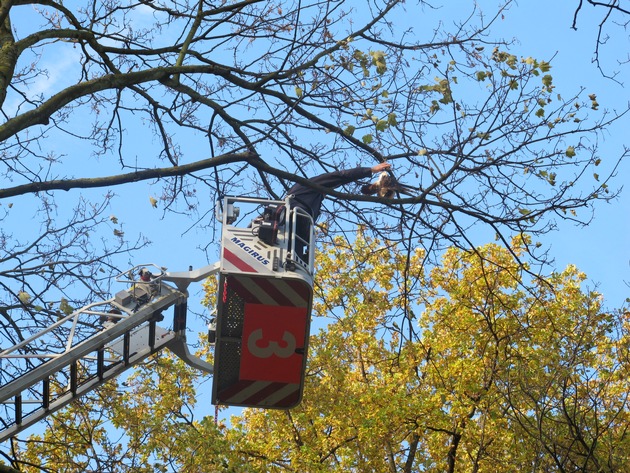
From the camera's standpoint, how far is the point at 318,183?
1112 centimetres

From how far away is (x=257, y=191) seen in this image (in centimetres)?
1234

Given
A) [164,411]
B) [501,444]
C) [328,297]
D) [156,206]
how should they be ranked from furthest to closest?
[328,297] < [501,444] < [164,411] < [156,206]

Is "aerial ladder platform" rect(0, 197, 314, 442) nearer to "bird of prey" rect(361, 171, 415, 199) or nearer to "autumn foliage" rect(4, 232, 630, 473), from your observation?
"bird of prey" rect(361, 171, 415, 199)

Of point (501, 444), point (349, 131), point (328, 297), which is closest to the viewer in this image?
point (349, 131)

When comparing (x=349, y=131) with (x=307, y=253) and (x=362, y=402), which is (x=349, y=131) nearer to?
(x=307, y=253)

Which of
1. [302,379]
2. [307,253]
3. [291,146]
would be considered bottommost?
[302,379]

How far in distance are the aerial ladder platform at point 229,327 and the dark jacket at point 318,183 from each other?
0.34m

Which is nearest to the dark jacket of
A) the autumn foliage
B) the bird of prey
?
the bird of prey

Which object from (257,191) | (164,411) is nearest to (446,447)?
(164,411)

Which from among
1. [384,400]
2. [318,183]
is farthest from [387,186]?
[384,400]

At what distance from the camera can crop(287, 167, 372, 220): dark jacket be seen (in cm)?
1107

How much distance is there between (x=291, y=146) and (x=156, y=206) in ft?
5.41

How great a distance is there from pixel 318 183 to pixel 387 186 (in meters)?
0.75

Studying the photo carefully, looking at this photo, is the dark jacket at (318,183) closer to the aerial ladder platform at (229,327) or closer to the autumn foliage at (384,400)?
the aerial ladder platform at (229,327)
